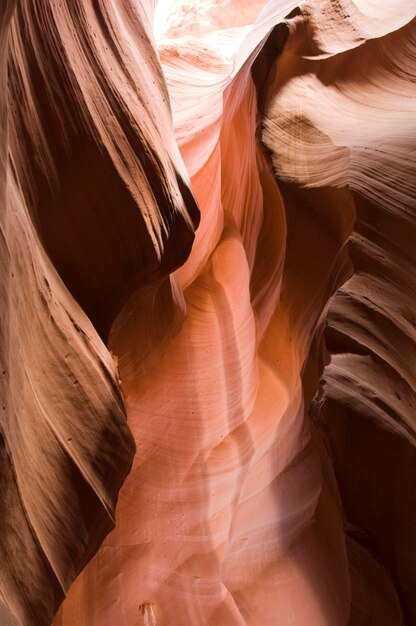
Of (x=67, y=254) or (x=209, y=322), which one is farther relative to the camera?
(x=209, y=322)

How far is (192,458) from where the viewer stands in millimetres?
1691

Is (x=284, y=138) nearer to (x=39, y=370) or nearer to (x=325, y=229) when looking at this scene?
(x=325, y=229)

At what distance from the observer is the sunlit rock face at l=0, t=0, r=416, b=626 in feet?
3.50

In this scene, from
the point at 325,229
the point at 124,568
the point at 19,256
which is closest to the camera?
the point at 19,256

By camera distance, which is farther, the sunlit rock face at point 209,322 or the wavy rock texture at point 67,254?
the sunlit rock face at point 209,322

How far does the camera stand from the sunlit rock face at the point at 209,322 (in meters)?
1.07

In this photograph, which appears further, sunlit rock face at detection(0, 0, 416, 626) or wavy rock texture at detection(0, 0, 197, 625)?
sunlit rock face at detection(0, 0, 416, 626)

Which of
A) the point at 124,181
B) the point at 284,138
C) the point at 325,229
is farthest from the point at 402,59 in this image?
the point at 124,181

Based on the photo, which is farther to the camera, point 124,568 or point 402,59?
point 402,59

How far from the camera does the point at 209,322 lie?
1.90 metres

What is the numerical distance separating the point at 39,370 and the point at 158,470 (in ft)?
2.27

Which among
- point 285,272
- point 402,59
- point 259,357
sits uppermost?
point 402,59

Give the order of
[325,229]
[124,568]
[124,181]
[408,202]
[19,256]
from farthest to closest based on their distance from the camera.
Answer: [325,229], [124,568], [408,202], [124,181], [19,256]

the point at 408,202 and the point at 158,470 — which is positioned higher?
the point at 408,202
